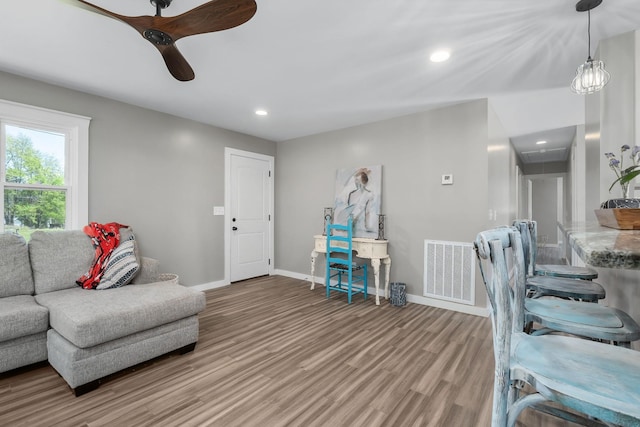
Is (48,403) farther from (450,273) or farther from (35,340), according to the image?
(450,273)

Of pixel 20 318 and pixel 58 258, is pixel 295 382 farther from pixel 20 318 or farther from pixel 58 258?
pixel 58 258

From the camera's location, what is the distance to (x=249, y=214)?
15.9 ft

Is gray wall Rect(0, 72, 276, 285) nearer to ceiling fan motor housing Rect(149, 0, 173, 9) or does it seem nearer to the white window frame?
the white window frame

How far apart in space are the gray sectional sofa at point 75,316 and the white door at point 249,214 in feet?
6.62

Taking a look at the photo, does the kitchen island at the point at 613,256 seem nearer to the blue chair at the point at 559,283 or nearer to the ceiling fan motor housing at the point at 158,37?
the blue chair at the point at 559,283

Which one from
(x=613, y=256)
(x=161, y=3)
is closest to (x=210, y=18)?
(x=161, y=3)

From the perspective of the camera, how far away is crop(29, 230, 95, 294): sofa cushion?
248 centimetres

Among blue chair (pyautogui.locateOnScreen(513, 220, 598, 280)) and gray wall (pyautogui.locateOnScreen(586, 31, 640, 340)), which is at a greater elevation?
gray wall (pyautogui.locateOnScreen(586, 31, 640, 340))

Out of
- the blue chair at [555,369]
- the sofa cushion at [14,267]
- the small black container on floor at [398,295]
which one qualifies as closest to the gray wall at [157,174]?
the sofa cushion at [14,267]

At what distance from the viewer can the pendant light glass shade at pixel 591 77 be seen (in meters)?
1.72

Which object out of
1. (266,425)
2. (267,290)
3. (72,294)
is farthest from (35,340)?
(267,290)

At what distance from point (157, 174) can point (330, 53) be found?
8.71 feet

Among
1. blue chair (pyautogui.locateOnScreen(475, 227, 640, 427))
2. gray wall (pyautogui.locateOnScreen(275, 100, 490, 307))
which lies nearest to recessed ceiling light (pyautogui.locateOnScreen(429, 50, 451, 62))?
gray wall (pyautogui.locateOnScreen(275, 100, 490, 307))

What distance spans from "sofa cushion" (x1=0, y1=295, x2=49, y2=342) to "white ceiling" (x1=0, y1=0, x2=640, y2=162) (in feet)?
6.44
